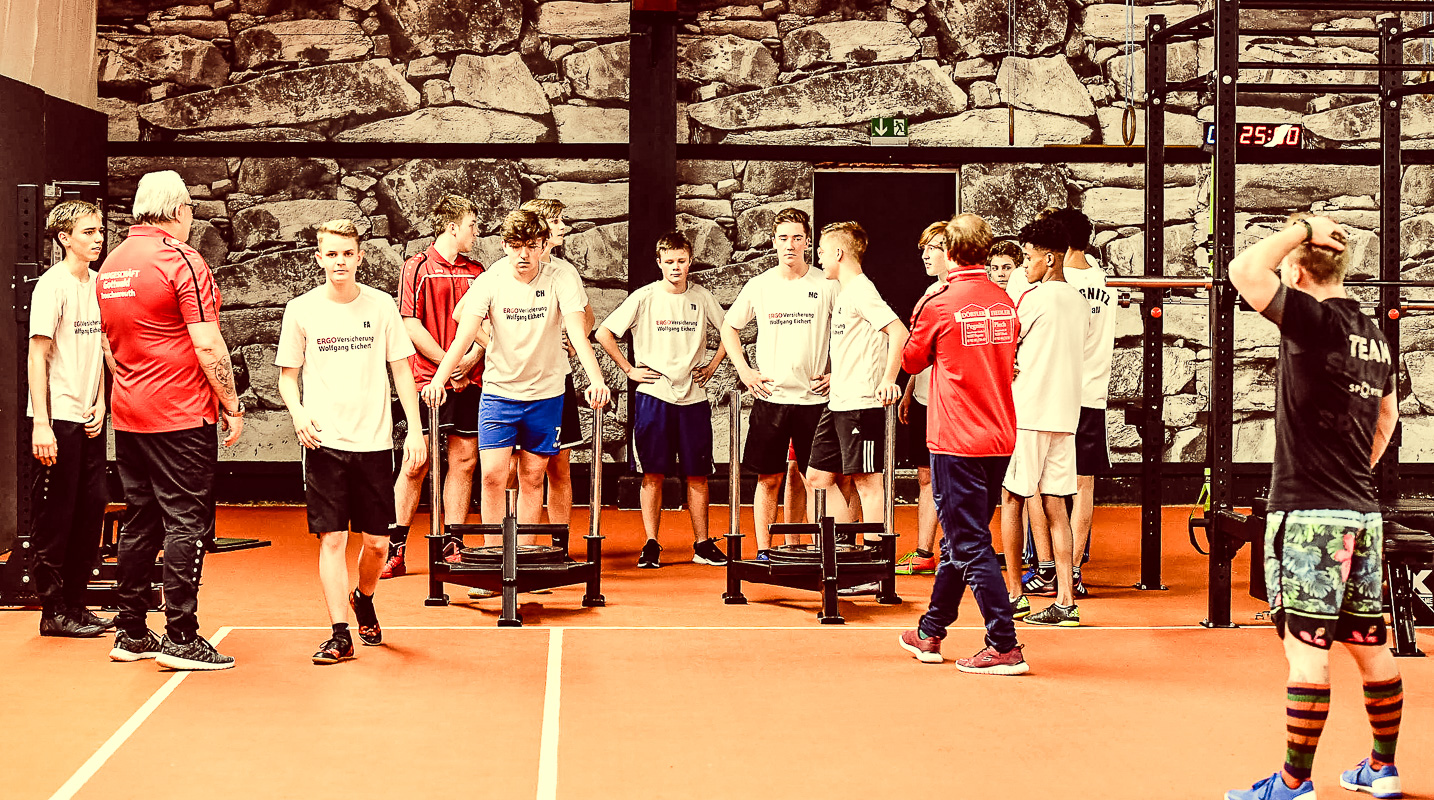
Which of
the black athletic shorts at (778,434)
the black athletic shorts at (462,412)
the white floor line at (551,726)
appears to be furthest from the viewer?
the black athletic shorts at (462,412)

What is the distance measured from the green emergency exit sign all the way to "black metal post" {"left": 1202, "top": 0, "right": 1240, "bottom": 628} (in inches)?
172

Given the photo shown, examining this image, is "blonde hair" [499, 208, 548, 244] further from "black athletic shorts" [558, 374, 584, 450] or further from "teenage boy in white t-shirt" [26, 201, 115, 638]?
"teenage boy in white t-shirt" [26, 201, 115, 638]

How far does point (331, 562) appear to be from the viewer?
206 inches

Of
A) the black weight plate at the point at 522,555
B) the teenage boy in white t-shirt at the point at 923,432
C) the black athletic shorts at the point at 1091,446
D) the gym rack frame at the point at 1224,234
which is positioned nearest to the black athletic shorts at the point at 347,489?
the black weight plate at the point at 522,555

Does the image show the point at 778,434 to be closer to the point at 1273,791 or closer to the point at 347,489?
the point at 347,489

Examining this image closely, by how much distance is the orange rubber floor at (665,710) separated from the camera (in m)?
3.85

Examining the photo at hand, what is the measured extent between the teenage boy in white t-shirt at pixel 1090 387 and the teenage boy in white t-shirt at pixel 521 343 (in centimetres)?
235

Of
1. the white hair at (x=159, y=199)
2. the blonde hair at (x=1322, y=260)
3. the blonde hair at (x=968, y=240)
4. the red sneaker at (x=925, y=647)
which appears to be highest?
the white hair at (x=159, y=199)

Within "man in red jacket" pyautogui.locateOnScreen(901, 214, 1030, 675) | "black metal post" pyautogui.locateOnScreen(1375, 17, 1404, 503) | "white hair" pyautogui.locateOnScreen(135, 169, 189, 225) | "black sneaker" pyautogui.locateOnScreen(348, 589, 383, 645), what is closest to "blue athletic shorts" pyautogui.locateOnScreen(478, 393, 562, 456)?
"black sneaker" pyautogui.locateOnScreen(348, 589, 383, 645)

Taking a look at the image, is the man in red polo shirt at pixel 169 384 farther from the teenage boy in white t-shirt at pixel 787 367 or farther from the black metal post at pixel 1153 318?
the black metal post at pixel 1153 318

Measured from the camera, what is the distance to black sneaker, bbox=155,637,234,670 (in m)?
5.10

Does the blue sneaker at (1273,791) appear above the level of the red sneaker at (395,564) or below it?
below

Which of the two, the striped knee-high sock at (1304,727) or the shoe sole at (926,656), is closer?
the striped knee-high sock at (1304,727)

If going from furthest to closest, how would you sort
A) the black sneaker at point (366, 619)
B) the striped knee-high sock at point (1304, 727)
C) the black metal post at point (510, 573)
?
1. the black metal post at point (510, 573)
2. the black sneaker at point (366, 619)
3. the striped knee-high sock at point (1304, 727)
